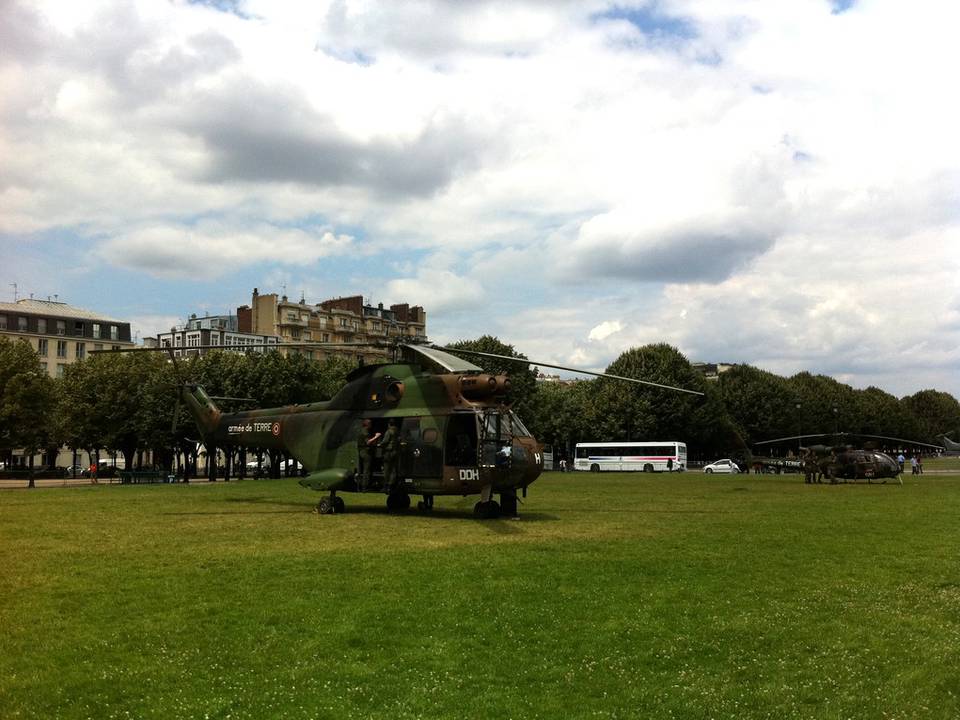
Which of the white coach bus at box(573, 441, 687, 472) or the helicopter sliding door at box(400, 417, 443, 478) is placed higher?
the helicopter sliding door at box(400, 417, 443, 478)

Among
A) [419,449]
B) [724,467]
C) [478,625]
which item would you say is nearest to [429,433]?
[419,449]

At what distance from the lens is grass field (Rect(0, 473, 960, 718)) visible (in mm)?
9328

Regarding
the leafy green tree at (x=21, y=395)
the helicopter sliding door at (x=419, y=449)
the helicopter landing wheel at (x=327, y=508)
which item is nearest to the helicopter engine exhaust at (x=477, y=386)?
the helicopter sliding door at (x=419, y=449)

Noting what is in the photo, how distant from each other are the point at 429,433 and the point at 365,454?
7.96 ft

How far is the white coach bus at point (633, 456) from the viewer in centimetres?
9219

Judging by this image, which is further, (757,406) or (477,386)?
(757,406)

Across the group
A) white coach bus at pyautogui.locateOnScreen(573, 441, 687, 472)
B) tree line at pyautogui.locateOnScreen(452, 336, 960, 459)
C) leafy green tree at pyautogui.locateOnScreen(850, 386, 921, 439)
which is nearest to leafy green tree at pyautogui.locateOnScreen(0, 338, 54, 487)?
tree line at pyautogui.locateOnScreen(452, 336, 960, 459)

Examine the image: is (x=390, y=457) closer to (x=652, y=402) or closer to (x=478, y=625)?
(x=478, y=625)

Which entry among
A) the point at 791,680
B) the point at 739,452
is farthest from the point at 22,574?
the point at 739,452

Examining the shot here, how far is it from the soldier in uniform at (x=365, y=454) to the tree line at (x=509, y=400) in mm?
10197

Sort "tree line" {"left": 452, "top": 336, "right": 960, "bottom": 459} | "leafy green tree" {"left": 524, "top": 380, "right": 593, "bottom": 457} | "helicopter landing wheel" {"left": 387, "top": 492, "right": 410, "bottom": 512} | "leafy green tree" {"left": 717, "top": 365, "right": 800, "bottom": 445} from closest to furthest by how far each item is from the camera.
→ "helicopter landing wheel" {"left": 387, "top": 492, "right": 410, "bottom": 512}
"tree line" {"left": 452, "top": 336, "right": 960, "bottom": 459}
"leafy green tree" {"left": 524, "top": 380, "right": 593, "bottom": 457}
"leafy green tree" {"left": 717, "top": 365, "right": 800, "bottom": 445}

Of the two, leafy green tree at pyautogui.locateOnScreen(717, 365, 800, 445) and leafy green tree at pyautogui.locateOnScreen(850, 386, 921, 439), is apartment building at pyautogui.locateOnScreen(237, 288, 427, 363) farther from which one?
leafy green tree at pyautogui.locateOnScreen(850, 386, 921, 439)

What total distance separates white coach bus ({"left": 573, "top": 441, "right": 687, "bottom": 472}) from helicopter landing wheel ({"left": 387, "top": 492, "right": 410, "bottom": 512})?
223ft

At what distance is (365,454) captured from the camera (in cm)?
2597
